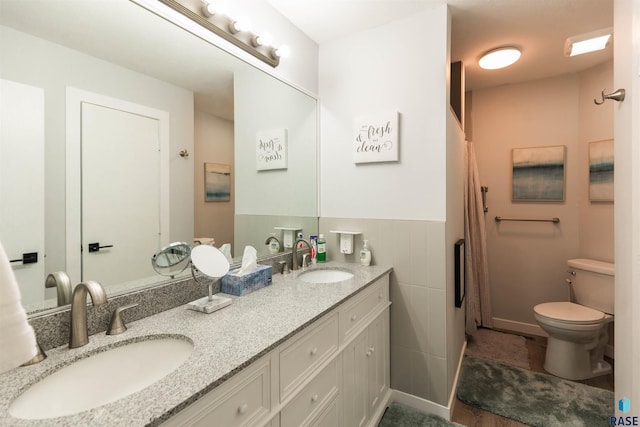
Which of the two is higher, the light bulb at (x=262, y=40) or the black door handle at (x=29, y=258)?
the light bulb at (x=262, y=40)

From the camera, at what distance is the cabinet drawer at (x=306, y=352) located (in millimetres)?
949

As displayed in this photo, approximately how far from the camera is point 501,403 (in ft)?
5.88

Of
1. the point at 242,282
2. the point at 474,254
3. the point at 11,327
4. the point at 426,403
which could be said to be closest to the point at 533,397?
the point at 426,403

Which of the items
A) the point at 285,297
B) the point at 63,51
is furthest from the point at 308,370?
the point at 63,51

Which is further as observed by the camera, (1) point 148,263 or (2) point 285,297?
(2) point 285,297

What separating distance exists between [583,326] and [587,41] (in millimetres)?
1771

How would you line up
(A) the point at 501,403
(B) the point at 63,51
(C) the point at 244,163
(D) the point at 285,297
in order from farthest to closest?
(A) the point at 501,403 < (C) the point at 244,163 < (D) the point at 285,297 < (B) the point at 63,51

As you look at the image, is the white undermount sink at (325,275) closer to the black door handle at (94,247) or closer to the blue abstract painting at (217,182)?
the blue abstract painting at (217,182)

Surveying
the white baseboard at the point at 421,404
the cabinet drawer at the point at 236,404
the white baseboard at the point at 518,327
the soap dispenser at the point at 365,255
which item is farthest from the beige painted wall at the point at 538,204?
the cabinet drawer at the point at 236,404

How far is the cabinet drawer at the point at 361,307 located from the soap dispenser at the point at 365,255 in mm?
154

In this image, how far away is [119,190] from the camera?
3.52 feet

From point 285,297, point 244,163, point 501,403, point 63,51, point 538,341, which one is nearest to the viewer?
point 63,51

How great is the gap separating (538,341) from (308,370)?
2.58 metres

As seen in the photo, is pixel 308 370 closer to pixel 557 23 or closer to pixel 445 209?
pixel 445 209
